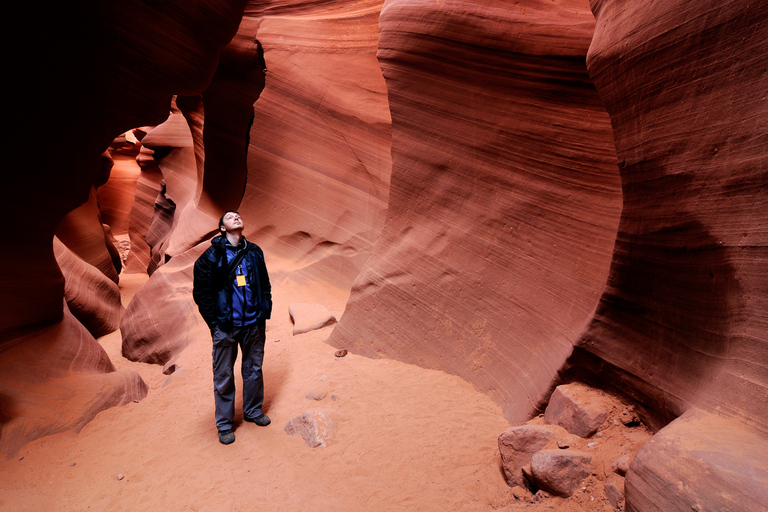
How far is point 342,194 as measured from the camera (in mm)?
7863

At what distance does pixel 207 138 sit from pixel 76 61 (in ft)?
19.4

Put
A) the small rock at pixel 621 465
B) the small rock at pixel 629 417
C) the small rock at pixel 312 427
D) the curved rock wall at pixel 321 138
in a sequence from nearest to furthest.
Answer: the small rock at pixel 621 465 → the small rock at pixel 629 417 → the small rock at pixel 312 427 → the curved rock wall at pixel 321 138

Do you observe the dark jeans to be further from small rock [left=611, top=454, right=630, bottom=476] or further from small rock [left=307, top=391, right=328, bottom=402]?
small rock [left=611, top=454, right=630, bottom=476]

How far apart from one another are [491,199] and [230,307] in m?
2.45

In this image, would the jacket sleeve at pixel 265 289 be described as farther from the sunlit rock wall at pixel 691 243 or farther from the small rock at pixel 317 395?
the sunlit rock wall at pixel 691 243

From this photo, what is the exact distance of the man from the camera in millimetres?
3699

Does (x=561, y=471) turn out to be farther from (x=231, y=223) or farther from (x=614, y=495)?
(x=231, y=223)

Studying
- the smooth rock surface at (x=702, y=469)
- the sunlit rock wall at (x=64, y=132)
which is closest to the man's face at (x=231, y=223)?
the sunlit rock wall at (x=64, y=132)

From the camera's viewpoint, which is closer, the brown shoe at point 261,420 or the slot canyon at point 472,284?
the slot canyon at point 472,284

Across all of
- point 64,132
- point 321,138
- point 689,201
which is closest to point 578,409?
point 689,201

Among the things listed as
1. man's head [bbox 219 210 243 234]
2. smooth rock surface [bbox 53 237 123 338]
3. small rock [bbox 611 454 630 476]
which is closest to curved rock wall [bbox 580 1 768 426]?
small rock [bbox 611 454 630 476]

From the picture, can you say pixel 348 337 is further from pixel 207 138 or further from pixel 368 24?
pixel 207 138

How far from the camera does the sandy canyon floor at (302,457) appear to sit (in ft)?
9.43

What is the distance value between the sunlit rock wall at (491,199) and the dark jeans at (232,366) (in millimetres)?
1429
